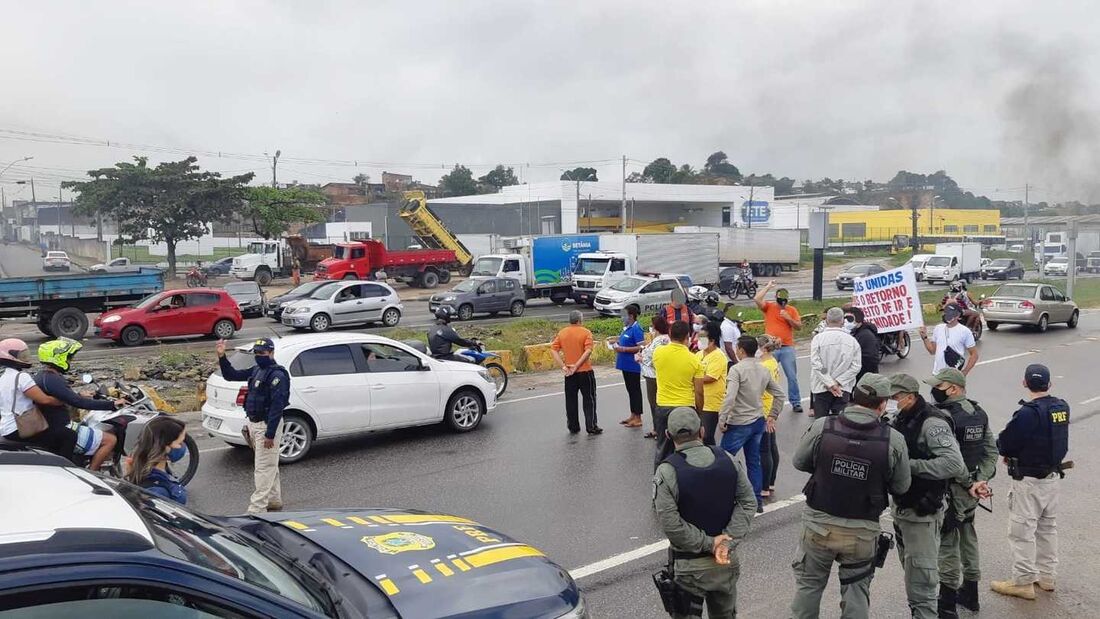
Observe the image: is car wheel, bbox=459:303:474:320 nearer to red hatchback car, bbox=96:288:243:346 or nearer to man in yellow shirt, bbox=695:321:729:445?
red hatchback car, bbox=96:288:243:346

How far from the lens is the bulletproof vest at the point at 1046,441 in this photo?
217 inches

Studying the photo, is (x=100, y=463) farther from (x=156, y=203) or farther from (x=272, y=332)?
(x=156, y=203)

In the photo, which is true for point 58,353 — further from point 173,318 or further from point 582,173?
point 582,173

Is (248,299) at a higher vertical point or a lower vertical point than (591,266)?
lower

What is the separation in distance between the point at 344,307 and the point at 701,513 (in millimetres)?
20927

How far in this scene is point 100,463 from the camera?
23.9 feet

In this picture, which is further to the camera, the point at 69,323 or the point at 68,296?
the point at 69,323

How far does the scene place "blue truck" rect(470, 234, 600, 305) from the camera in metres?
31.5

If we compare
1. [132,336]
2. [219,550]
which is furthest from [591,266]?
[219,550]

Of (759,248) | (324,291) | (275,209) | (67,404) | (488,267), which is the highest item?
(275,209)

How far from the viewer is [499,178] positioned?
122 meters

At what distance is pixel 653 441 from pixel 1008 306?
1691 centimetres

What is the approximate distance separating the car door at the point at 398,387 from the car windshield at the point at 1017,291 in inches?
749

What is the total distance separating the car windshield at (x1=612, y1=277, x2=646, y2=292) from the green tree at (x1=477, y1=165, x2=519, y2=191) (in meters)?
93.5
